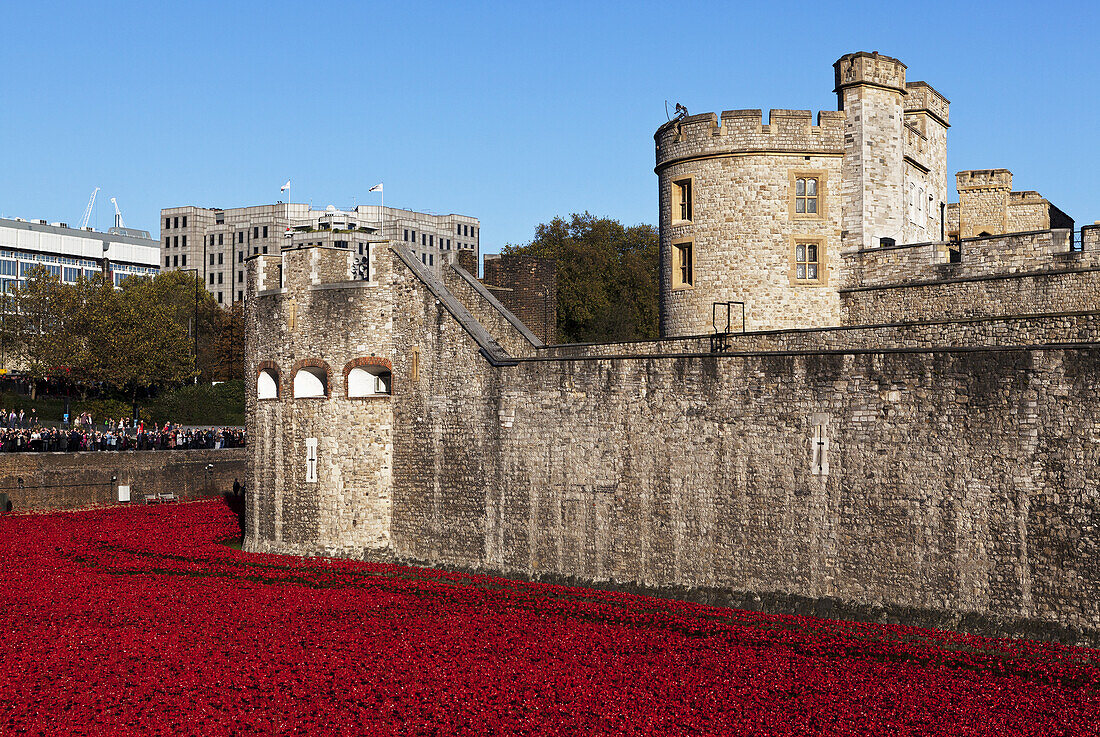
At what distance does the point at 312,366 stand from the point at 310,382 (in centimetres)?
62

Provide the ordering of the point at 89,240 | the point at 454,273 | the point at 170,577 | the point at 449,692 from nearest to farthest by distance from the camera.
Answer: the point at 449,692 < the point at 170,577 < the point at 454,273 < the point at 89,240

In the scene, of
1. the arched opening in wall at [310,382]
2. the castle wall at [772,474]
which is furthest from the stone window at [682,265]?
the arched opening in wall at [310,382]

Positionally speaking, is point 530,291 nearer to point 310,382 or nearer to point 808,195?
point 310,382

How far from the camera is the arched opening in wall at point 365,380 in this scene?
28.1 m

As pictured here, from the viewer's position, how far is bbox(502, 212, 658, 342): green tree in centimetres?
6156

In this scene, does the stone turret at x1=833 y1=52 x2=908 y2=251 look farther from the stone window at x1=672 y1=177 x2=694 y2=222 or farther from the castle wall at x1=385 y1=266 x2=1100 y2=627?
the castle wall at x1=385 y1=266 x2=1100 y2=627

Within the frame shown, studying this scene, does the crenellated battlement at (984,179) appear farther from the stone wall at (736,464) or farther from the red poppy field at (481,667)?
the red poppy field at (481,667)

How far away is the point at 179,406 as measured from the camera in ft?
209

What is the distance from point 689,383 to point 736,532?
124 inches

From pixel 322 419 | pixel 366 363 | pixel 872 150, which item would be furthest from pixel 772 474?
pixel 322 419

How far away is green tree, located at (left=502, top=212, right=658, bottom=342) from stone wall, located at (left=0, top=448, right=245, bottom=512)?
21.9 metres

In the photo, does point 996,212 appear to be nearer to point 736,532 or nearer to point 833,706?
point 736,532

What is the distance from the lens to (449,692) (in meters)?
15.4

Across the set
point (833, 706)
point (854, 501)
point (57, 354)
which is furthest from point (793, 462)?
point (57, 354)
